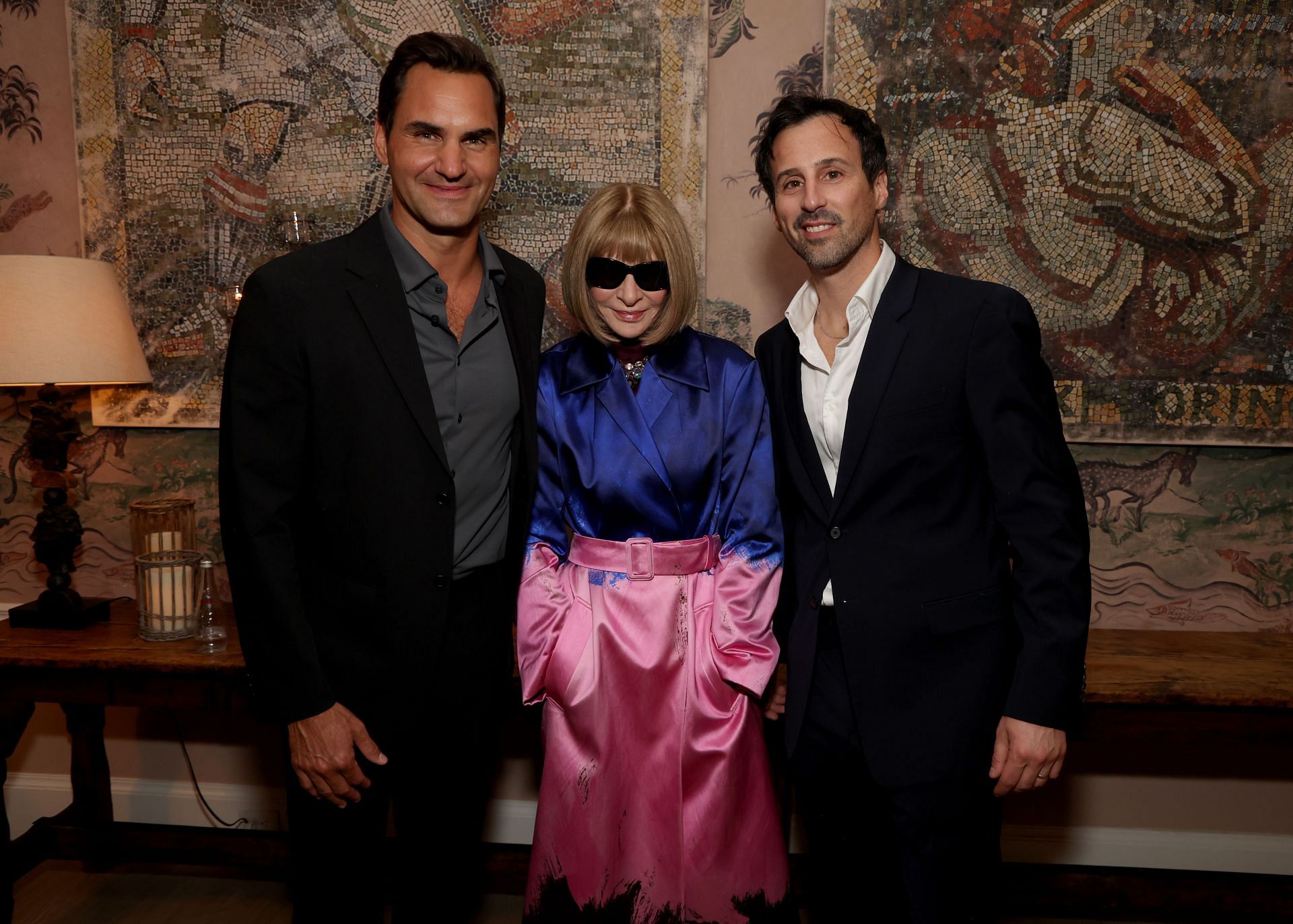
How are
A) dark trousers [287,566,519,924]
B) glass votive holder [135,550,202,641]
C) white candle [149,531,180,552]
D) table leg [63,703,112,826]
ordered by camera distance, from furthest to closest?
table leg [63,703,112,826] → white candle [149,531,180,552] → glass votive holder [135,550,202,641] → dark trousers [287,566,519,924]

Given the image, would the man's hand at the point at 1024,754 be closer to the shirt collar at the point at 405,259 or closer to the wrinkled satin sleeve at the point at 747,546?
the wrinkled satin sleeve at the point at 747,546

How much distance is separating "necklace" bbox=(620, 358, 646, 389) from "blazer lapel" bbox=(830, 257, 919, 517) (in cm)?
50

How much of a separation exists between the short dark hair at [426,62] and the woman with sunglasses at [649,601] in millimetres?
383

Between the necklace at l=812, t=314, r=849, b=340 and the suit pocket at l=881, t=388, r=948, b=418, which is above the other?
the necklace at l=812, t=314, r=849, b=340

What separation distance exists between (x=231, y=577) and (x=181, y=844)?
1553 millimetres

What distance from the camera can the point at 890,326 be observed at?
1.78m

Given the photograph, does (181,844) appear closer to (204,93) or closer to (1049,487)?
(204,93)

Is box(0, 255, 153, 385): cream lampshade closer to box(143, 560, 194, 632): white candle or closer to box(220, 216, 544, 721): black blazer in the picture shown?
box(143, 560, 194, 632): white candle

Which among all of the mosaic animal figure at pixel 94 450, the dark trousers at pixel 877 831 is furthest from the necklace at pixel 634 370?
the mosaic animal figure at pixel 94 450

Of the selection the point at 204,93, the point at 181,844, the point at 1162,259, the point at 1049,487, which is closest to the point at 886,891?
the point at 1049,487

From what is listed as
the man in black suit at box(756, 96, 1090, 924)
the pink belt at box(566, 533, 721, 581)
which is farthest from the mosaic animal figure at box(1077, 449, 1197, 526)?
the pink belt at box(566, 533, 721, 581)

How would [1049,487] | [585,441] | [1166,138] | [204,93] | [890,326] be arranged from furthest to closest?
[204,93] < [1166,138] < [585,441] < [890,326] < [1049,487]

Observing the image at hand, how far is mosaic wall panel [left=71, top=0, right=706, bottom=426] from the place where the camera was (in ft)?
8.55

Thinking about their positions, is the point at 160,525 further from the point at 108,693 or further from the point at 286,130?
the point at 286,130
